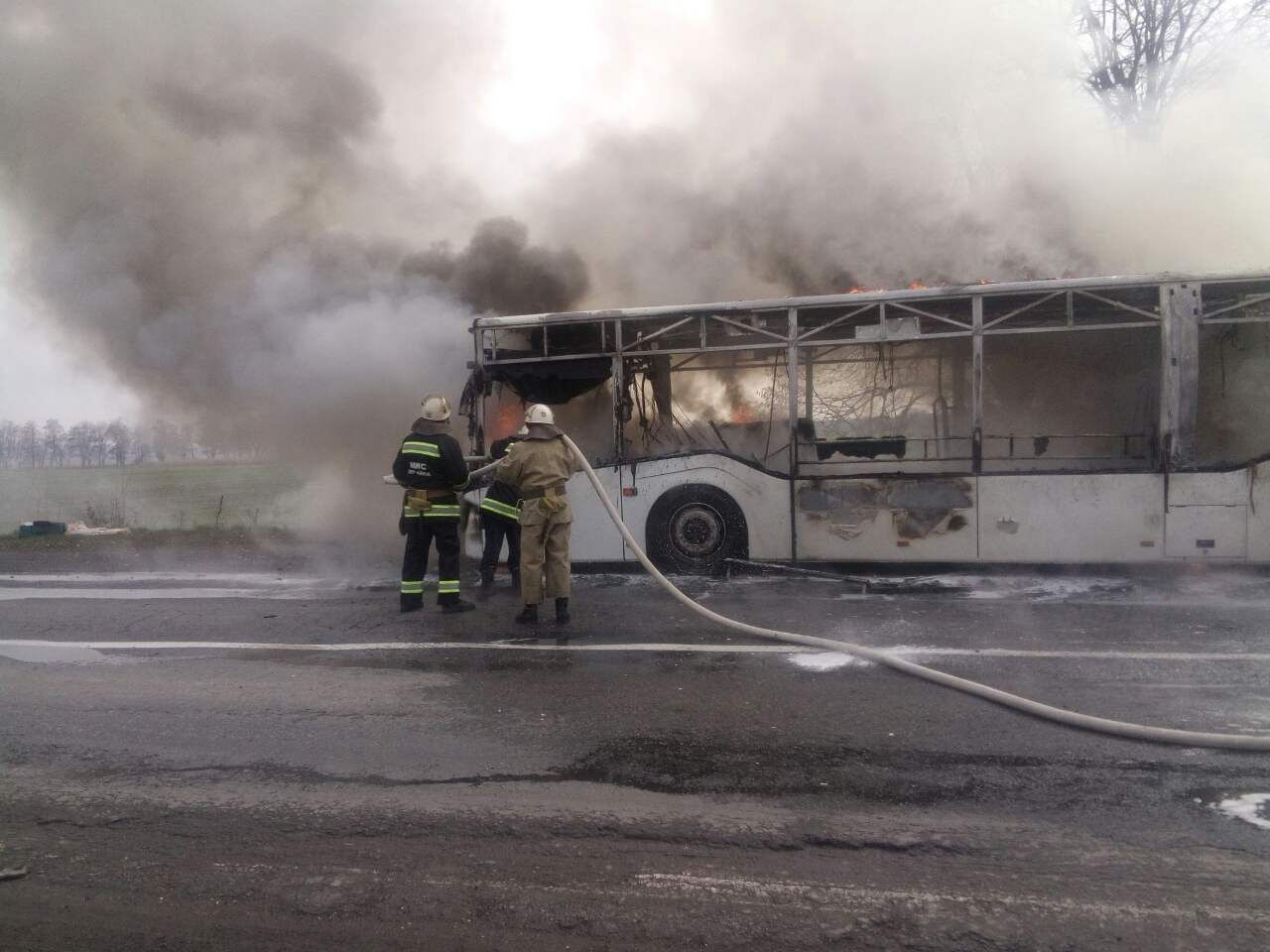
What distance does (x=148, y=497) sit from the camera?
18.8 metres

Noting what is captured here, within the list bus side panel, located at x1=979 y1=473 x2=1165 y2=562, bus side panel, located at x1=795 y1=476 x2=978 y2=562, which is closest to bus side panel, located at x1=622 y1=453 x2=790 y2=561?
bus side panel, located at x1=795 y1=476 x2=978 y2=562

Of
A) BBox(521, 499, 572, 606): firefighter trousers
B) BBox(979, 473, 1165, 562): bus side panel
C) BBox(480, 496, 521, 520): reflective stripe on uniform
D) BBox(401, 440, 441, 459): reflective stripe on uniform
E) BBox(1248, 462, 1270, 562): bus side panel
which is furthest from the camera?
BBox(480, 496, 521, 520): reflective stripe on uniform

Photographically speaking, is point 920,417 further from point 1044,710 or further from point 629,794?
point 629,794

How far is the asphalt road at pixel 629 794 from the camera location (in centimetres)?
234

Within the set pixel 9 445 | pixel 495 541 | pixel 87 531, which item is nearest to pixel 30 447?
pixel 9 445

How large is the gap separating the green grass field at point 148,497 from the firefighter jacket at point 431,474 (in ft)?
25.9

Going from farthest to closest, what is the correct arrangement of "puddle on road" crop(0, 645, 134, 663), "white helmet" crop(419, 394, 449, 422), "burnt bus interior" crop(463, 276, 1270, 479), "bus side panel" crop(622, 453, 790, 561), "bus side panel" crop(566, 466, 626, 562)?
"bus side panel" crop(566, 466, 626, 562), "bus side panel" crop(622, 453, 790, 561), "burnt bus interior" crop(463, 276, 1270, 479), "white helmet" crop(419, 394, 449, 422), "puddle on road" crop(0, 645, 134, 663)

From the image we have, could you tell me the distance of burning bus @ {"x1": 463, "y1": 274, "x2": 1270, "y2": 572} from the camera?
23.6 ft

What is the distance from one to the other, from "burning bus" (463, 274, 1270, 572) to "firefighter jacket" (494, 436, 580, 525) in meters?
2.26

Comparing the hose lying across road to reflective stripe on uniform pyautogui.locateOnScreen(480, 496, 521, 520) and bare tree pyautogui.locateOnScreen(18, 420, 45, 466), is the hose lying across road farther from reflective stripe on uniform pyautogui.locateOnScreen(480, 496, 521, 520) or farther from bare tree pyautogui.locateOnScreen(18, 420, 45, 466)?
bare tree pyautogui.locateOnScreen(18, 420, 45, 466)

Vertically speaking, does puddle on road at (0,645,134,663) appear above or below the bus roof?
below

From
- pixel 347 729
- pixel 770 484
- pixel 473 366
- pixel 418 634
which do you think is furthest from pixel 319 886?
pixel 473 366

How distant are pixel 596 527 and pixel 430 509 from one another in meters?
2.13

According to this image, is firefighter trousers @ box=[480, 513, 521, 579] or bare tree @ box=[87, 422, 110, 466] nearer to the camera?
firefighter trousers @ box=[480, 513, 521, 579]
